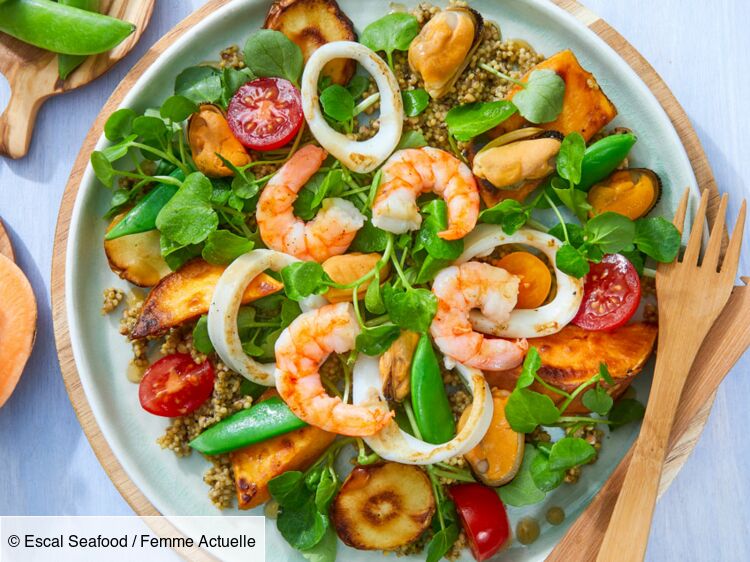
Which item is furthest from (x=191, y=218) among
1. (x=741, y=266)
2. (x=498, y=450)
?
(x=741, y=266)

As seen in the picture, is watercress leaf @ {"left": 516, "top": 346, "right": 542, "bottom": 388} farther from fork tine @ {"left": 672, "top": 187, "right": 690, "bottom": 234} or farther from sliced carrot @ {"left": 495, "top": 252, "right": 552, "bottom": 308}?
fork tine @ {"left": 672, "top": 187, "right": 690, "bottom": 234}

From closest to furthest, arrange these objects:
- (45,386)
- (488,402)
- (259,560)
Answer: (488,402), (259,560), (45,386)

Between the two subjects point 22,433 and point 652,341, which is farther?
point 22,433

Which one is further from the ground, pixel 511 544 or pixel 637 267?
pixel 637 267

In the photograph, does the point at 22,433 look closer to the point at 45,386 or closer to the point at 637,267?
the point at 45,386

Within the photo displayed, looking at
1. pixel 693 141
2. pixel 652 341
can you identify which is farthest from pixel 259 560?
pixel 693 141

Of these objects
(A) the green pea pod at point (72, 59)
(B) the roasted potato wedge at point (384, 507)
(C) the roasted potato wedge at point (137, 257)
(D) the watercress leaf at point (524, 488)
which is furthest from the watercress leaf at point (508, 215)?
(A) the green pea pod at point (72, 59)

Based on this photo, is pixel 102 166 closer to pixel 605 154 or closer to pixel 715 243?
pixel 605 154
